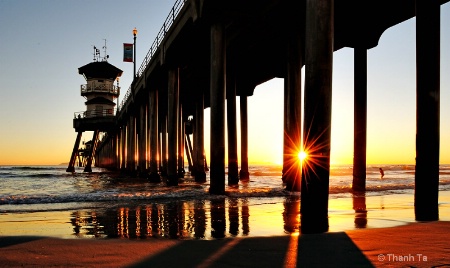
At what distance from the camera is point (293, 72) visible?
18.3 m

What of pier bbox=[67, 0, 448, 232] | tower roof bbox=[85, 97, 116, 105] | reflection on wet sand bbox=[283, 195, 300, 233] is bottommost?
reflection on wet sand bbox=[283, 195, 300, 233]

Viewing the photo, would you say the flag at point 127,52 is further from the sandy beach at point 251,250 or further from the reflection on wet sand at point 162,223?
the sandy beach at point 251,250

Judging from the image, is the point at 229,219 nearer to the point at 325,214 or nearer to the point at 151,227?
the point at 151,227

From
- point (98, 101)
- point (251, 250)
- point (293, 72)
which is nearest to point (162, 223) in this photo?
point (251, 250)

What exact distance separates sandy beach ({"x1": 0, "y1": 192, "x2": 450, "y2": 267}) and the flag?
36699 millimetres

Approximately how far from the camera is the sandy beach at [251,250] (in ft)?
14.7

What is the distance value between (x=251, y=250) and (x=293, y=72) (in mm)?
14099

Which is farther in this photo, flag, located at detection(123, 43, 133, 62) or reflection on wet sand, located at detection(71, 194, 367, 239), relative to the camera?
flag, located at detection(123, 43, 133, 62)

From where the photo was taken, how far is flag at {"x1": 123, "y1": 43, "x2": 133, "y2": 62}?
4166 cm

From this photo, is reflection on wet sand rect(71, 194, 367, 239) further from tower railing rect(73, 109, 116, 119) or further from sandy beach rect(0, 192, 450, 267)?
tower railing rect(73, 109, 116, 119)

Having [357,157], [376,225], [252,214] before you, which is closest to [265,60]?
[357,157]

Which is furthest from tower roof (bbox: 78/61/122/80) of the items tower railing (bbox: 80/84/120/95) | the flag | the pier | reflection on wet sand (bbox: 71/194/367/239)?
reflection on wet sand (bbox: 71/194/367/239)

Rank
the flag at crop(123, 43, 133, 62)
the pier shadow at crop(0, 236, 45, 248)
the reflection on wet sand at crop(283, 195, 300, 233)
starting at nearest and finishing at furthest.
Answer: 1. the pier shadow at crop(0, 236, 45, 248)
2. the reflection on wet sand at crop(283, 195, 300, 233)
3. the flag at crop(123, 43, 133, 62)

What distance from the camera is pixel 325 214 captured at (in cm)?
707
